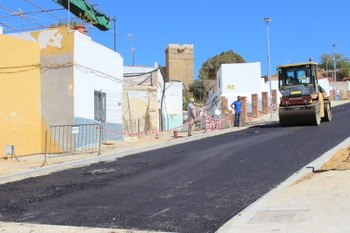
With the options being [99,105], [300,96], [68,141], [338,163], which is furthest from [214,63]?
[338,163]

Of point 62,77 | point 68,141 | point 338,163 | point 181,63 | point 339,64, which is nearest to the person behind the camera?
point 338,163

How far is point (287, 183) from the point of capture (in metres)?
8.04

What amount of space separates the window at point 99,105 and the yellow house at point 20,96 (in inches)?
96.0

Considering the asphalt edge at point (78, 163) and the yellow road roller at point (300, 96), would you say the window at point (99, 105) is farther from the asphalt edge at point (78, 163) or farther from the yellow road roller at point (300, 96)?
the yellow road roller at point (300, 96)

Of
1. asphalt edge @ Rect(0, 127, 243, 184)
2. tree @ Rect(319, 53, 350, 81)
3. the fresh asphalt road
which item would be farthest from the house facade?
tree @ Rect(319, 53, 350, 81)

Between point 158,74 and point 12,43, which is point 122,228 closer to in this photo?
point 12,43

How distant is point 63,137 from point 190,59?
174 ft

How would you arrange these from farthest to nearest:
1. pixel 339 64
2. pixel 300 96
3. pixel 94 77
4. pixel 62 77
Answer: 1. pixel 339 64
2. pixel 300 96
3. pixel 94 77
4. pixel 62 77

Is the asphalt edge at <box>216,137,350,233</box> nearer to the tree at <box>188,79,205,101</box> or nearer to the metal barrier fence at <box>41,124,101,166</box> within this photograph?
the metal barrier fence at <box>41,124,101,166</box>

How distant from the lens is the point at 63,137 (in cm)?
1516

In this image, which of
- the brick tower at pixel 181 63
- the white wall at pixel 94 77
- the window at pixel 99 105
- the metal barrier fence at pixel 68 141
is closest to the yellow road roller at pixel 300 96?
the white wall at pixel 94 77

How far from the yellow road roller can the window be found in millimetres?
8547

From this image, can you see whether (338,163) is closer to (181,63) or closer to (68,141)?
(68,141)

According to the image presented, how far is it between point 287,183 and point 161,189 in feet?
8.02
